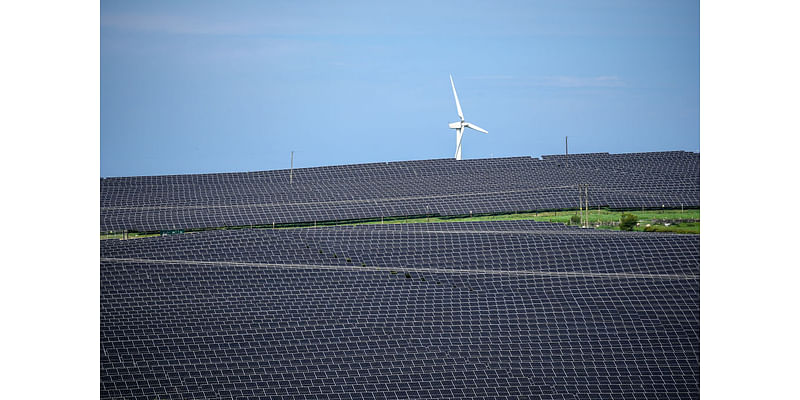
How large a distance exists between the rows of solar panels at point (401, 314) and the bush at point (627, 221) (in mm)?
4607

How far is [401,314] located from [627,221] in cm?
1173

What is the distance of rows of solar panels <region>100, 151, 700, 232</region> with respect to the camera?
27.8 m

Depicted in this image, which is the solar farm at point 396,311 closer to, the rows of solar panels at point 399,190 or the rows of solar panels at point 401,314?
the rows of solar panels at point 401,314

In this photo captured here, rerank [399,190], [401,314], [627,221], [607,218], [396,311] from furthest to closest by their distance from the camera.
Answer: [399,190]
[607,218]
[627,221]
[396,311]
[401,314]

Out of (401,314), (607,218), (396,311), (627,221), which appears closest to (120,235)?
(396,311)

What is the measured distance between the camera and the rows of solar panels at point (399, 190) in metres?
27.8

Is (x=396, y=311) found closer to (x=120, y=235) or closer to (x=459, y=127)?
(x=120, y=235)

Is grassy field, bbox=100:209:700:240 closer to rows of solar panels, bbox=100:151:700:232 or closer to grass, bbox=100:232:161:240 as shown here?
rows of solar panels, bbox=100:151:700:232

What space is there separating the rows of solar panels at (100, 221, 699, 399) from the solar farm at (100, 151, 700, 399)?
0.04m

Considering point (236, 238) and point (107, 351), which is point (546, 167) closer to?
point (236, 238)

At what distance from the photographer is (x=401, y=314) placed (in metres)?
19.0

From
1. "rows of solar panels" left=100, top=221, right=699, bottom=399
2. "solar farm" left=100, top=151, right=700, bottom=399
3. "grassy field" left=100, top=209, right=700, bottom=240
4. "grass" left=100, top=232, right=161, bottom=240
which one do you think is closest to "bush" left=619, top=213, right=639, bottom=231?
"grassy field" left=100, top=209, right=700, bottom=240
